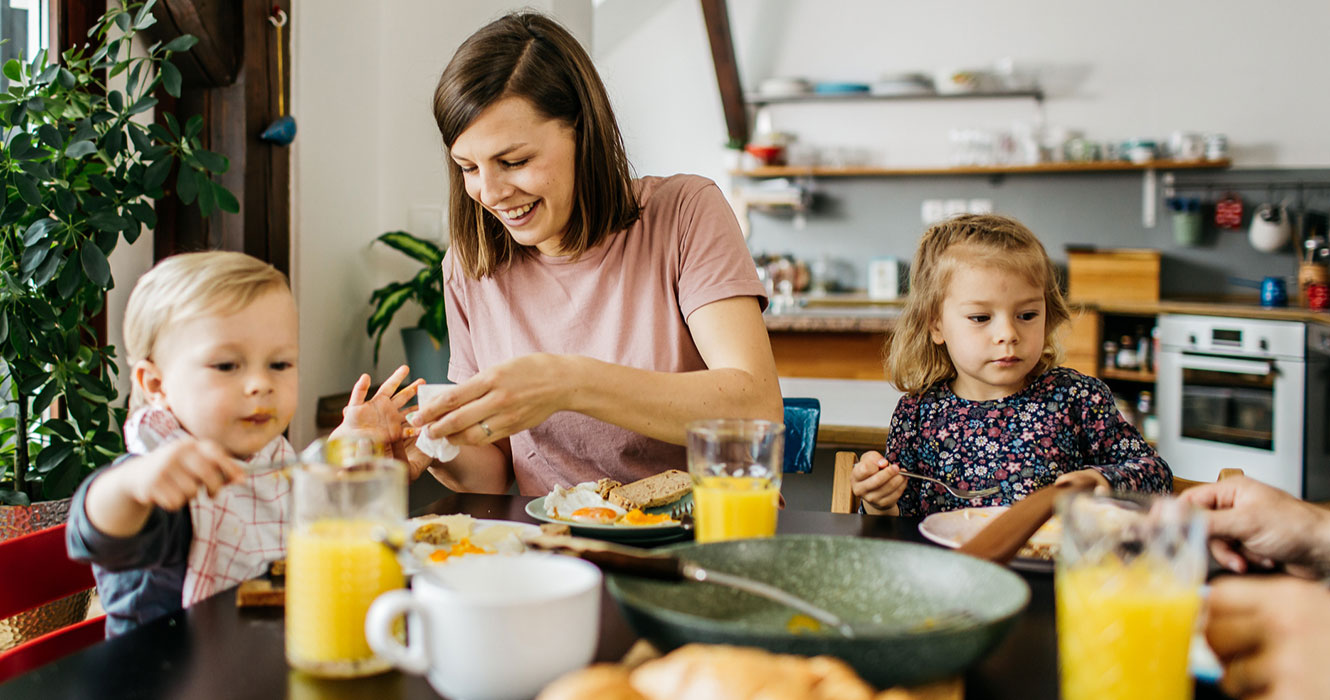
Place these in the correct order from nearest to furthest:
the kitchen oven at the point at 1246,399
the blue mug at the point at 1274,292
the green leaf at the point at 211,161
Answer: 1. the green leaf at the point at 211,161
2. the kitchen oven at the point at 1246,399
3. the blue mug at the point at 1274,292

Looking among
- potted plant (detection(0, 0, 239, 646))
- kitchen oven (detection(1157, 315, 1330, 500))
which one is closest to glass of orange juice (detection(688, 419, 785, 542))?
potted plant (detection(0, 0, 239, 646))

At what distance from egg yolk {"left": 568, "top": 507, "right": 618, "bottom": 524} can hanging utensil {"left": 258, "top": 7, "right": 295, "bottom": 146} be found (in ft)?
6.67

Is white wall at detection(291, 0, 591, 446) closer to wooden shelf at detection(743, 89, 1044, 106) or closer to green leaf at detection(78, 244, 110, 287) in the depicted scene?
green leaf at detection(78, 244, 110, 287)

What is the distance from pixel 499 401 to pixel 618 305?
0.51 metres

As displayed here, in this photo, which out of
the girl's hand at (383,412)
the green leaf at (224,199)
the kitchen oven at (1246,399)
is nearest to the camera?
the girl's hand at (383,412)

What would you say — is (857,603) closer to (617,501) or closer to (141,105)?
(617,501)

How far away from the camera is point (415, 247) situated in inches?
131

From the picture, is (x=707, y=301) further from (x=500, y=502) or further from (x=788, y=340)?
(x=788, y=340)

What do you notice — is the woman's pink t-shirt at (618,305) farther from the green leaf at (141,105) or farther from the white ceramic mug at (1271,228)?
A: the white ceramic mug at (1271,228)

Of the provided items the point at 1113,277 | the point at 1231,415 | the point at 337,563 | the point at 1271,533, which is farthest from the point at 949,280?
the point at 1113,277

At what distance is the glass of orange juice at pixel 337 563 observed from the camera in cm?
71

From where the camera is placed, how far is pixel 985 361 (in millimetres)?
1771

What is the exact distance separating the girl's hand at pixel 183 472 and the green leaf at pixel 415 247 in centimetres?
256

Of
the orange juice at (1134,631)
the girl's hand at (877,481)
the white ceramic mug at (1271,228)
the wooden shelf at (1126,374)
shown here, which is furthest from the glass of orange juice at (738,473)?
the white ceramic mug at (1271,228)
